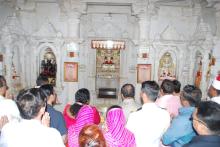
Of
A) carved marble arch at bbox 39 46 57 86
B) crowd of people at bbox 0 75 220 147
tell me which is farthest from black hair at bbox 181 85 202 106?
carved marble arch at bbox 39 46 57 86

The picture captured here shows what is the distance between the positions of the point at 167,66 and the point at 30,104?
284 inches

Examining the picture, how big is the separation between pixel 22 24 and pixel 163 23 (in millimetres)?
4889

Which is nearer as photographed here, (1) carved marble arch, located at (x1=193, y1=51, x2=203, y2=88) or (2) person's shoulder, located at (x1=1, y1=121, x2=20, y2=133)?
(2) person's shoulder, located at (x1=1, y1=121, x2=20, y2=133)

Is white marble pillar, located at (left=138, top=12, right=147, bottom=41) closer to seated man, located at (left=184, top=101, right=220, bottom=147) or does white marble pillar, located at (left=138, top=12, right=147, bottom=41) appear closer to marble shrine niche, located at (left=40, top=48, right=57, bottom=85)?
marble shrine niche, located at (left=40, top=48, right=57, bottom=85)

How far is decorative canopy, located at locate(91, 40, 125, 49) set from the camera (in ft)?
29.7

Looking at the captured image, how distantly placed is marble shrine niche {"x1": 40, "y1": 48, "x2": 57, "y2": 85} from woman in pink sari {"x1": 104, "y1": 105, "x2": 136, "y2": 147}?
633cm

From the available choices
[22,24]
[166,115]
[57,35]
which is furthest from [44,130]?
[22,24]

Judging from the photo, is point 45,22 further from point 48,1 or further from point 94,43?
point 94,43

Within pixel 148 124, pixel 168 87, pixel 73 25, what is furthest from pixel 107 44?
pixel 148 124

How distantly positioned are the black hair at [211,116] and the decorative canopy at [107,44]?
7.13m

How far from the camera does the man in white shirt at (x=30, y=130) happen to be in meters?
2.07

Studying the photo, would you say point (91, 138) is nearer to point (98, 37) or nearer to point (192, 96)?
point (192, 96)

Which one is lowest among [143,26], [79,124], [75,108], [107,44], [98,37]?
[79,124]

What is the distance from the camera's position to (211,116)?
6.53 ft
